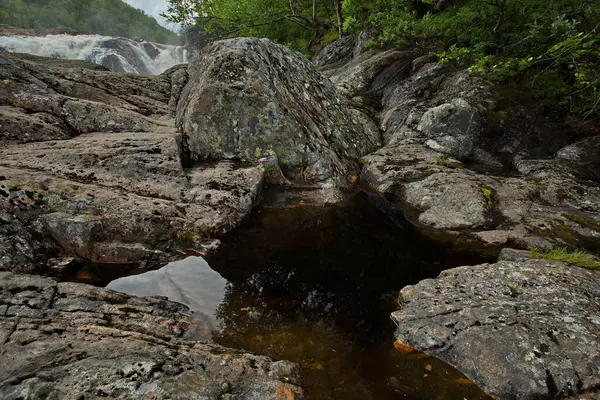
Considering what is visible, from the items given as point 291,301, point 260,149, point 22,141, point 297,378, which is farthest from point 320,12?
point 297,378

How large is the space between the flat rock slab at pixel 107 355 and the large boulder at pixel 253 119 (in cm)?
581

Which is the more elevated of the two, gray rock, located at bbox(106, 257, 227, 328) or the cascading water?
the cascading water

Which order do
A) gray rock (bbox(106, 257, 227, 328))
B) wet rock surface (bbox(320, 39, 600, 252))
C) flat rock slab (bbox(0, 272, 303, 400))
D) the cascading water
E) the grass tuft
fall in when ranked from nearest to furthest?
flat rock slab (bbox(0, 272, 303, 400))
gray rock (bbox(106, 257, 227, 328))
the grass tuft
wet rock surface (bbox(320, 39, 600, 252))
the cascading water

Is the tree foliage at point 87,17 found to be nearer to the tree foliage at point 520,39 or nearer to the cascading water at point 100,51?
the cascading water at point 100,51

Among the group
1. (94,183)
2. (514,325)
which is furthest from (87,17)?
(514,325)

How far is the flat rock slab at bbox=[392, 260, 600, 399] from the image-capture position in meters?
3.57

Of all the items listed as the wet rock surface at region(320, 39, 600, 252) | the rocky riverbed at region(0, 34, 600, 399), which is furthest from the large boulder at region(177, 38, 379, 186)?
the wet rock surface at region(320, 39, 600, 252)

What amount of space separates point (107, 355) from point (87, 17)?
114 meters

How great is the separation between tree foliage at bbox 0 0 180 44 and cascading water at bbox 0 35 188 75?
40.0 metres

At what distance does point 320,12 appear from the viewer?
22.4 metres

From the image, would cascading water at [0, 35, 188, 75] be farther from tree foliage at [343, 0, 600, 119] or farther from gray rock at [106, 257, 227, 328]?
gray rock at [106, 257, 227, 328]

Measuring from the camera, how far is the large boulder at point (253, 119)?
9.34 m

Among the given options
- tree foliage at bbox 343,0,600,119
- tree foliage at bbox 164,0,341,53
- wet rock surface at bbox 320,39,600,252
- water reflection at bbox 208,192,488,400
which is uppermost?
tree foliage at bbox 164,0,341,53

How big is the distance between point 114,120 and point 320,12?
60.9 feet
